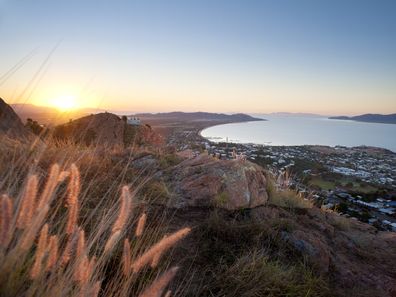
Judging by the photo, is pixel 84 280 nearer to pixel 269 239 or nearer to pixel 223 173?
pixel 269 239

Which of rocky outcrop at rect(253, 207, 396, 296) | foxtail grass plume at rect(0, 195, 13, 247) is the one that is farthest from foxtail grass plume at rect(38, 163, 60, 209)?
rocky outcrop at rect(253, 207, 396, 296)

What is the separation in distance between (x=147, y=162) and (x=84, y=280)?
4.99m

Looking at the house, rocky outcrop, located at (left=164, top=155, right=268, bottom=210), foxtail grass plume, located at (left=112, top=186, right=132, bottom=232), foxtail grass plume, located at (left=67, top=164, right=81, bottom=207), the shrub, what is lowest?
the shrub

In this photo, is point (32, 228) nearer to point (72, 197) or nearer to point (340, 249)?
point (72, 197)

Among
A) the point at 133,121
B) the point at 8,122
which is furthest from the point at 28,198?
the point at 133,121

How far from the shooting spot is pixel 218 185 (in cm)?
575

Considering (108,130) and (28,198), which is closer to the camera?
(28,198)

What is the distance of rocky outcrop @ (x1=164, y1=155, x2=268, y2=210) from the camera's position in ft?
17.8

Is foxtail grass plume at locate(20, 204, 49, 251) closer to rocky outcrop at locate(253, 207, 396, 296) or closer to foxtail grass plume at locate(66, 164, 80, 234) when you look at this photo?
foxtail grass plume at locate(66, 164, 80, 234)

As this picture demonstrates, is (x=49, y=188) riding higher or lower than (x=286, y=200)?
higher

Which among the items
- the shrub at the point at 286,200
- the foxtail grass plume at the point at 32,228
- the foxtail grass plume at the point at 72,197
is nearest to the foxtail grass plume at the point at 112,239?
the foxtail grass plume at the point at 72,197

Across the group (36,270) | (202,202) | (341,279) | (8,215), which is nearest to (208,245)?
(202,202)

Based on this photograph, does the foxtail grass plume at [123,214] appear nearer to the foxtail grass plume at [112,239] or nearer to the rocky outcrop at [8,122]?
the foxtail grass plume at [112,239]

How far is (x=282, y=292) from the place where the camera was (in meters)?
3.42
